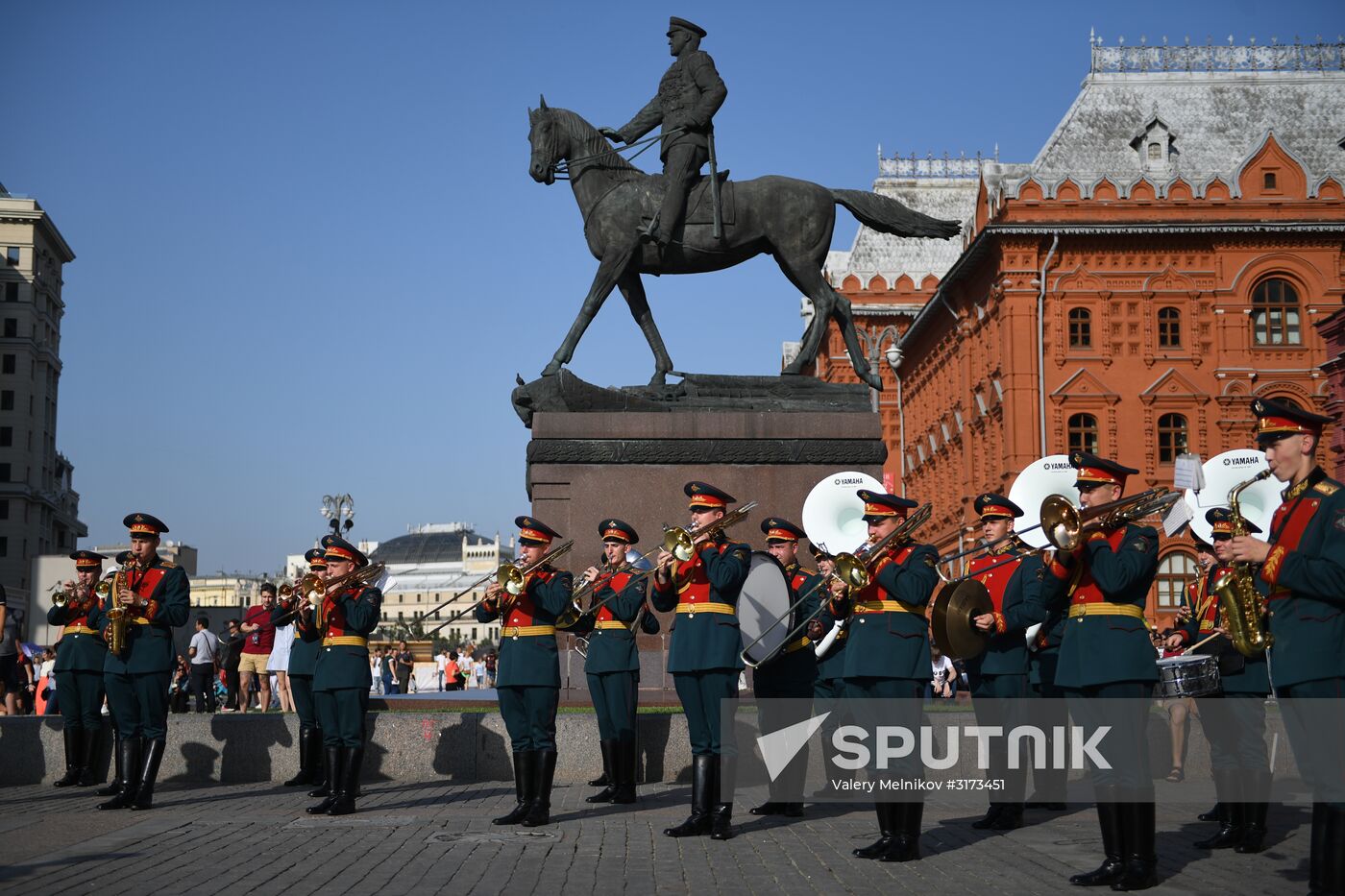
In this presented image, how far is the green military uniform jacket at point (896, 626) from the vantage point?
908 centimetres

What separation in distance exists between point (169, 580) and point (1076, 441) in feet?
140

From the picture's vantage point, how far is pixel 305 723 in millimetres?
12945

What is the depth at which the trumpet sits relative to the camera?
7.98 metres

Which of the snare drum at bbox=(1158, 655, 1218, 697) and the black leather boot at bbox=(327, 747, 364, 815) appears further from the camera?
the black leather boot at bbox=(327, 747, 364, 815)

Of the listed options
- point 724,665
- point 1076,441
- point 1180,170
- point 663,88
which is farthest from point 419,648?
point 724,665

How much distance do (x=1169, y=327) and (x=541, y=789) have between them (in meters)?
44.9

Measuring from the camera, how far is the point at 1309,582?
713 cm

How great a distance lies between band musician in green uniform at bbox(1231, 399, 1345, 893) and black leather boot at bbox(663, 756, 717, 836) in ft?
12.3

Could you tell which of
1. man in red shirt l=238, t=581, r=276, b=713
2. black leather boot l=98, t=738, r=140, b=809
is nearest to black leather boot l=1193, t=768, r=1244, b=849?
black leather boot l=98, t=738, r=140, b=809

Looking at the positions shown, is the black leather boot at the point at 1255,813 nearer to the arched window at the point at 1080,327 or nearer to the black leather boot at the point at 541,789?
the black leather boot at the point at 541,789

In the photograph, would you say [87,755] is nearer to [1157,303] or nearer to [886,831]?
[886,831]

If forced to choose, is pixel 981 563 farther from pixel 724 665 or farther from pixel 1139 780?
pixel 1139 780

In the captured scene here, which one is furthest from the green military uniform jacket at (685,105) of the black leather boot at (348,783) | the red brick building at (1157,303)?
the red brick building at (1157,303)

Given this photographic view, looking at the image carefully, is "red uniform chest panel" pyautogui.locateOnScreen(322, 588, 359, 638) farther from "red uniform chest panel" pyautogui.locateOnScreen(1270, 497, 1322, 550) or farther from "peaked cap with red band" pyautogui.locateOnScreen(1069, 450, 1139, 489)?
"red uniform chest panel" pyautogui.locateOnScreen(1270, 497, 1322, 550)
